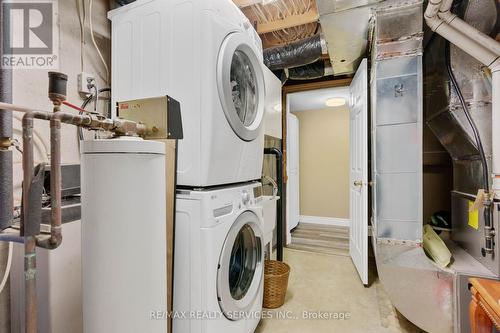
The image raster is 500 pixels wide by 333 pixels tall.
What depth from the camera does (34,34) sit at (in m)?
1.16

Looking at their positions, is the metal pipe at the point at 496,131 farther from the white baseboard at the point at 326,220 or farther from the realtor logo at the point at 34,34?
the white baseboard at the point at 326,220

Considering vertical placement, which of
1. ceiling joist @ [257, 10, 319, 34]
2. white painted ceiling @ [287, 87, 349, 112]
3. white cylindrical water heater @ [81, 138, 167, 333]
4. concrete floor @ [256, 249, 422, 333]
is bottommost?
concrete floor @ [256, 249, 422, 333]

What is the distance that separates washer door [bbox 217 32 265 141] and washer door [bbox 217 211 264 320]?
19.8 inches

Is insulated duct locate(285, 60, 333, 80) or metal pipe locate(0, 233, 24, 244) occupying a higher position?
insulated duct locate(285, 60, 333, 80)

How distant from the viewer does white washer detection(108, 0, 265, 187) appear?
1021 mm

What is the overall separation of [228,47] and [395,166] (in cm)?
141

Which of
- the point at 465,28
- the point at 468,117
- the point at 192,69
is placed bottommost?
the point at 468,117

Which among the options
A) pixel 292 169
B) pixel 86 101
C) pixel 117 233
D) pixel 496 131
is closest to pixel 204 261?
pixel 117 233

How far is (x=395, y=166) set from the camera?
5.44ft

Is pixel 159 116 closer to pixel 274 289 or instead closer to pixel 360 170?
pixel 274 289

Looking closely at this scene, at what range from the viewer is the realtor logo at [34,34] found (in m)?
1.10

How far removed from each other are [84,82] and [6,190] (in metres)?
0.81

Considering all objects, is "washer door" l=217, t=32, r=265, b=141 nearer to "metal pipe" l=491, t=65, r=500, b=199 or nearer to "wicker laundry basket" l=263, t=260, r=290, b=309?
"wicker laundry basket" l=263, t=260, r=290, b=309

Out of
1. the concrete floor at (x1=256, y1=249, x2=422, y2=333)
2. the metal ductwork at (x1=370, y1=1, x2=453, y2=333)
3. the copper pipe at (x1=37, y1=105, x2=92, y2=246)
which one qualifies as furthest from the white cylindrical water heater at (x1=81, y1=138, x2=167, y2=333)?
the metal ductwork at (x1=370, y1=1, x2=453, y2=333)
